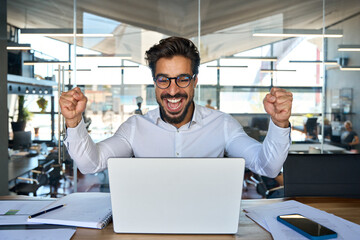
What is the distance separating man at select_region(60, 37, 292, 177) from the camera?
5.44 feet

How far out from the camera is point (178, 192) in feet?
3.49

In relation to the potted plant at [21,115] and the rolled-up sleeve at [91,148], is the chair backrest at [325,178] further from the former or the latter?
the potted plant at [21,115]

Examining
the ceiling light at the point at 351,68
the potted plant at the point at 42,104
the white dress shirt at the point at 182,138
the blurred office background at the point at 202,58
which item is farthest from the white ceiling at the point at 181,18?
the white dress shirt at the point at 182,138

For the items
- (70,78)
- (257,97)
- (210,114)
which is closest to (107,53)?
(70,78)

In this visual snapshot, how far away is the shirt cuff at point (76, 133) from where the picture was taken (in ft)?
4.98

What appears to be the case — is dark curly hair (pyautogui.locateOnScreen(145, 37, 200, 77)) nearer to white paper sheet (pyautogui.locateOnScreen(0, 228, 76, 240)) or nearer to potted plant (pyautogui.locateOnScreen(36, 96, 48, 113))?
white paper sheet (pyautogui.locateOnScreen(0, 228, 76, 240))

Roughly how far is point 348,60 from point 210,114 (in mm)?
3563

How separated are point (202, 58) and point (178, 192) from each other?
387 centimetres

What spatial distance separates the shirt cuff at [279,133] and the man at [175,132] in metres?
0.06

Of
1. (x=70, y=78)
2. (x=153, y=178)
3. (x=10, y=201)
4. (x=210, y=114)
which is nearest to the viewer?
(x=153, y=178)

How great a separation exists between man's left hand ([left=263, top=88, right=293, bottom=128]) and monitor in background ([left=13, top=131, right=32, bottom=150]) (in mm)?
4204

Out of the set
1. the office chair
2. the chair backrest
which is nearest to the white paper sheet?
the chair backrest

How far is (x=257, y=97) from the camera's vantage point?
4742 mm

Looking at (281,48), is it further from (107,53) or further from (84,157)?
(84,157)
